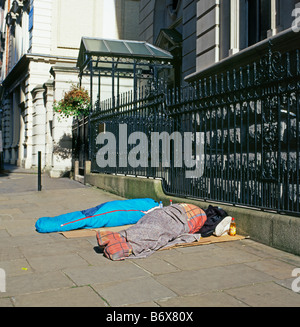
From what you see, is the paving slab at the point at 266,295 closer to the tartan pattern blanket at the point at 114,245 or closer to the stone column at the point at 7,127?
the tartan pattern blanket at the point at 114,245

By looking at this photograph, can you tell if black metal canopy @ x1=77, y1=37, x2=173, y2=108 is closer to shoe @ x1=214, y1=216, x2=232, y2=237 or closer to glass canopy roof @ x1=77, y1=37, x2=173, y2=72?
glass canopy roof @ x1=77, y1=37, x2=173, y2=72

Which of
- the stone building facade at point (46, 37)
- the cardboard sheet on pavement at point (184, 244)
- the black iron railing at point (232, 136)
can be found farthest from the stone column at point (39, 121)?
the cardboard sheet on pavement at point (184, 244)

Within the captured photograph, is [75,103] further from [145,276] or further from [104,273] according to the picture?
[145,276]

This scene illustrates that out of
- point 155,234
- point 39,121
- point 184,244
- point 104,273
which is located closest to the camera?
point 104,273

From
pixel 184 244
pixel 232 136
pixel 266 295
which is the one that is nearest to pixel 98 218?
pixel 184 244

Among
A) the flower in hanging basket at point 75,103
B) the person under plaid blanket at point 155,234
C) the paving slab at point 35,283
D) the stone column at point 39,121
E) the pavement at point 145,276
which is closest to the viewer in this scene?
the pavement at point 145,276

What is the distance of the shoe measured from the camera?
205 inches

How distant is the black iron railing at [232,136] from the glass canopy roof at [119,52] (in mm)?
4986

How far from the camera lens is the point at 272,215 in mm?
4809

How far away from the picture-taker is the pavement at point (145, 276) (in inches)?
122

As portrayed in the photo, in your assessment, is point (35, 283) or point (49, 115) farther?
point (49, 115)

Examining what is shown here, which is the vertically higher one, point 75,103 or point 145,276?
point 75,103

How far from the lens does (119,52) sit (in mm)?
14070

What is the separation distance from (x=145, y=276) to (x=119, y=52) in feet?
37.8
